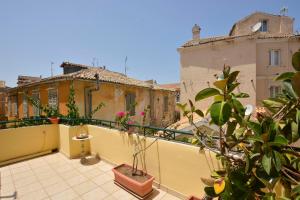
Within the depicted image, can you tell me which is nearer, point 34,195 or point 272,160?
point 272,160

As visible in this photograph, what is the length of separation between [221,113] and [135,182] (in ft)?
10.7

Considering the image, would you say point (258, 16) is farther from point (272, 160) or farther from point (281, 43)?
point (272, 160)

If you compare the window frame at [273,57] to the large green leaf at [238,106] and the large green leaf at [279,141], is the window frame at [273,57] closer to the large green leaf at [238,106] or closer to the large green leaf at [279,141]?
the large green leaf at [238,106]

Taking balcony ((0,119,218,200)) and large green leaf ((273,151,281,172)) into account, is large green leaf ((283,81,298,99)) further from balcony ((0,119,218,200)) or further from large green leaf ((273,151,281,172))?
balcony ((0,119,218,200))

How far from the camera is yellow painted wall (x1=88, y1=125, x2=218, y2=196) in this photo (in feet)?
10.2

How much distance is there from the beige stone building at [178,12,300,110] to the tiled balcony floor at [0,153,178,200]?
1053 centimetres

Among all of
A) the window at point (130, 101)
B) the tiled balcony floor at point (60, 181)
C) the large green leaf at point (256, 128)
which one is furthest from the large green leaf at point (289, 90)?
the window at point (130, 101)

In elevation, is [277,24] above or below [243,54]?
above

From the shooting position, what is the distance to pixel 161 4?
7180 mm

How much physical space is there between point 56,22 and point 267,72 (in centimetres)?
1546

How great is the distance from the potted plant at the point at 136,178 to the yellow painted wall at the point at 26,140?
14.3 feet

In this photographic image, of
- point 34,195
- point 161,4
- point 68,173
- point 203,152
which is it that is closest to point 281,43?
point 161,4

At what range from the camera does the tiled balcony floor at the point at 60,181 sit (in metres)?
3.84

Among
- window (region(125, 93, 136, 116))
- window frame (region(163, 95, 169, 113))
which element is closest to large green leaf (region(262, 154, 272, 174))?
window (region(125, 93, 136, 116))
